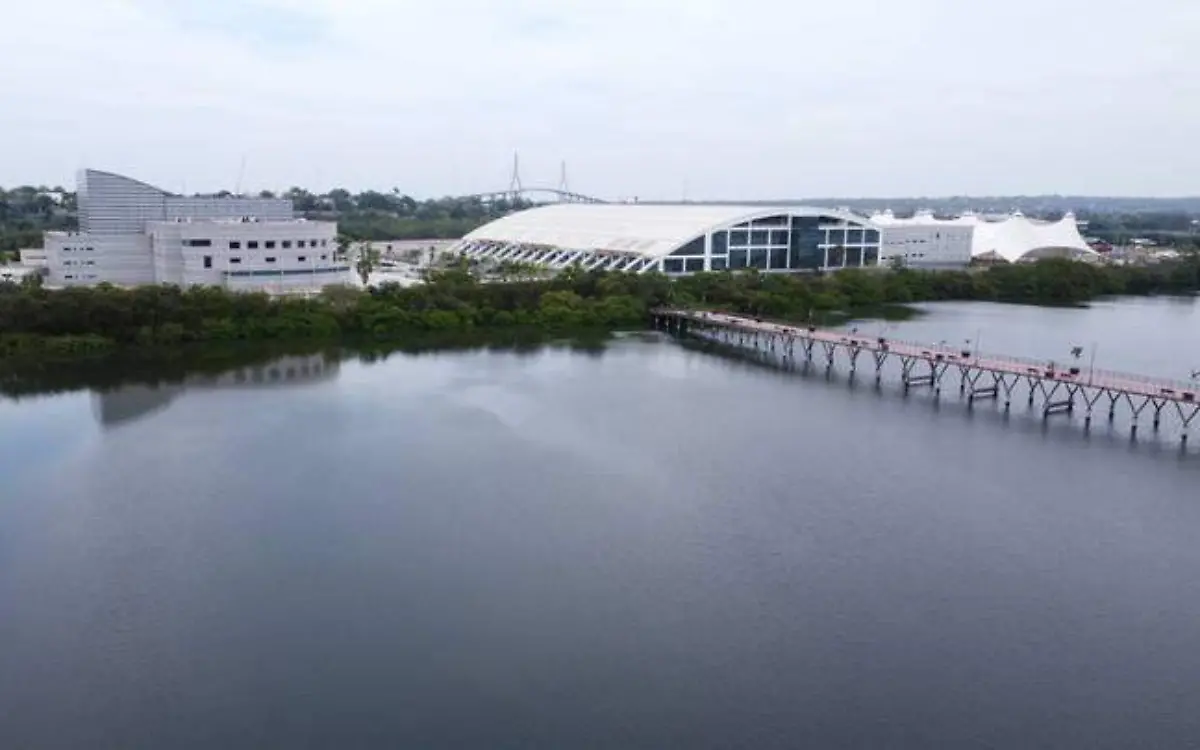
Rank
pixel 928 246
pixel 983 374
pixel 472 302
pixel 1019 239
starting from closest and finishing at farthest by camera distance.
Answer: pixel 983 374, pixel 472 302, pixel 928 246, pixel 1019 239

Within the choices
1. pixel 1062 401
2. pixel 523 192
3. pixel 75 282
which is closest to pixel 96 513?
pixel 1062 401

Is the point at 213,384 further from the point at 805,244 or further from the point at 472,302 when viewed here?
the point at 805,244

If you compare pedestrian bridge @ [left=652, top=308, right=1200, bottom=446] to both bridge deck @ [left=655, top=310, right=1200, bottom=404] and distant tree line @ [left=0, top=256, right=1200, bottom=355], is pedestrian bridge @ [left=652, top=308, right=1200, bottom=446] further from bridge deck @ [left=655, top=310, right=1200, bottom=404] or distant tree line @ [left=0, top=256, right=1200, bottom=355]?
distant tree line @ [left=0, top=256, right=1200, bottom=355]

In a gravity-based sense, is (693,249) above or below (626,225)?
below

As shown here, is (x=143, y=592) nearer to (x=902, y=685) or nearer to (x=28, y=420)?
(x=902, y=685)

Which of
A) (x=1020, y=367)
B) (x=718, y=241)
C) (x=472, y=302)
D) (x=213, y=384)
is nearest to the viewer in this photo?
(x=1020, y=367)

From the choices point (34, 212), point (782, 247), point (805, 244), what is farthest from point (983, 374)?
point (34, 212)

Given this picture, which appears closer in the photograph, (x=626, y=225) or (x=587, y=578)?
(x=587, y=578)

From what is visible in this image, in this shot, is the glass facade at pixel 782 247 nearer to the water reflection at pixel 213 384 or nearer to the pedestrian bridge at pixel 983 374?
the pedestrian bridge at pixel 983 374
